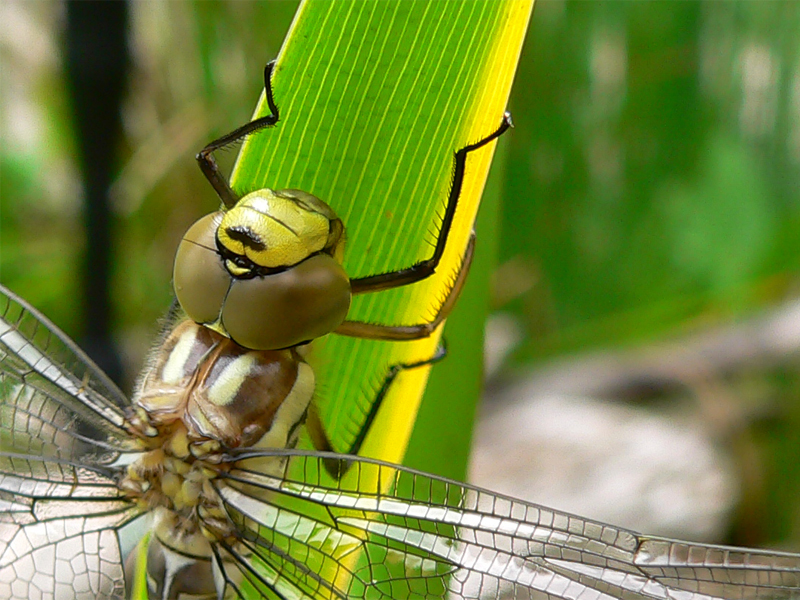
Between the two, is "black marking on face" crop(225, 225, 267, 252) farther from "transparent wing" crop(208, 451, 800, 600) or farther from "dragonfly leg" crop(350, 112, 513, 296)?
"transparent wing" crop(208, 451, 800, 600)

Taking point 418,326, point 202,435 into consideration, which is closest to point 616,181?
point 418,326

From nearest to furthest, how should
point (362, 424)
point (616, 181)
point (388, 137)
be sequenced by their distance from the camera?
point (388, 137)
point (362, 424)
point (616, 181)

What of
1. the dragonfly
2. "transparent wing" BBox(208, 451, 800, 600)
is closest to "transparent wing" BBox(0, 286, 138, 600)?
the dragonfly

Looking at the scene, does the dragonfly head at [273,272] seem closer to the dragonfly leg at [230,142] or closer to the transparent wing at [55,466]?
the dragonfly leg at [230,142]

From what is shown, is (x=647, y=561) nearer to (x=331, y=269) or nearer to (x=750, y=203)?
(x=331, y=269)

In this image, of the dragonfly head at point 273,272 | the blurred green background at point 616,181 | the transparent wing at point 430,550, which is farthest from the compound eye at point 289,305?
the blurred green background at point 616,181

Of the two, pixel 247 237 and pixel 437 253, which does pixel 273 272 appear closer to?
pixel 247 237

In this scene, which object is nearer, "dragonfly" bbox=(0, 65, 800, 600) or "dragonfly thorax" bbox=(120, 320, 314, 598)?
"dragonfly" bbox=(0, 65, 800, 600)

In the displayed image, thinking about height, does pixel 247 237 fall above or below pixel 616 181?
below
